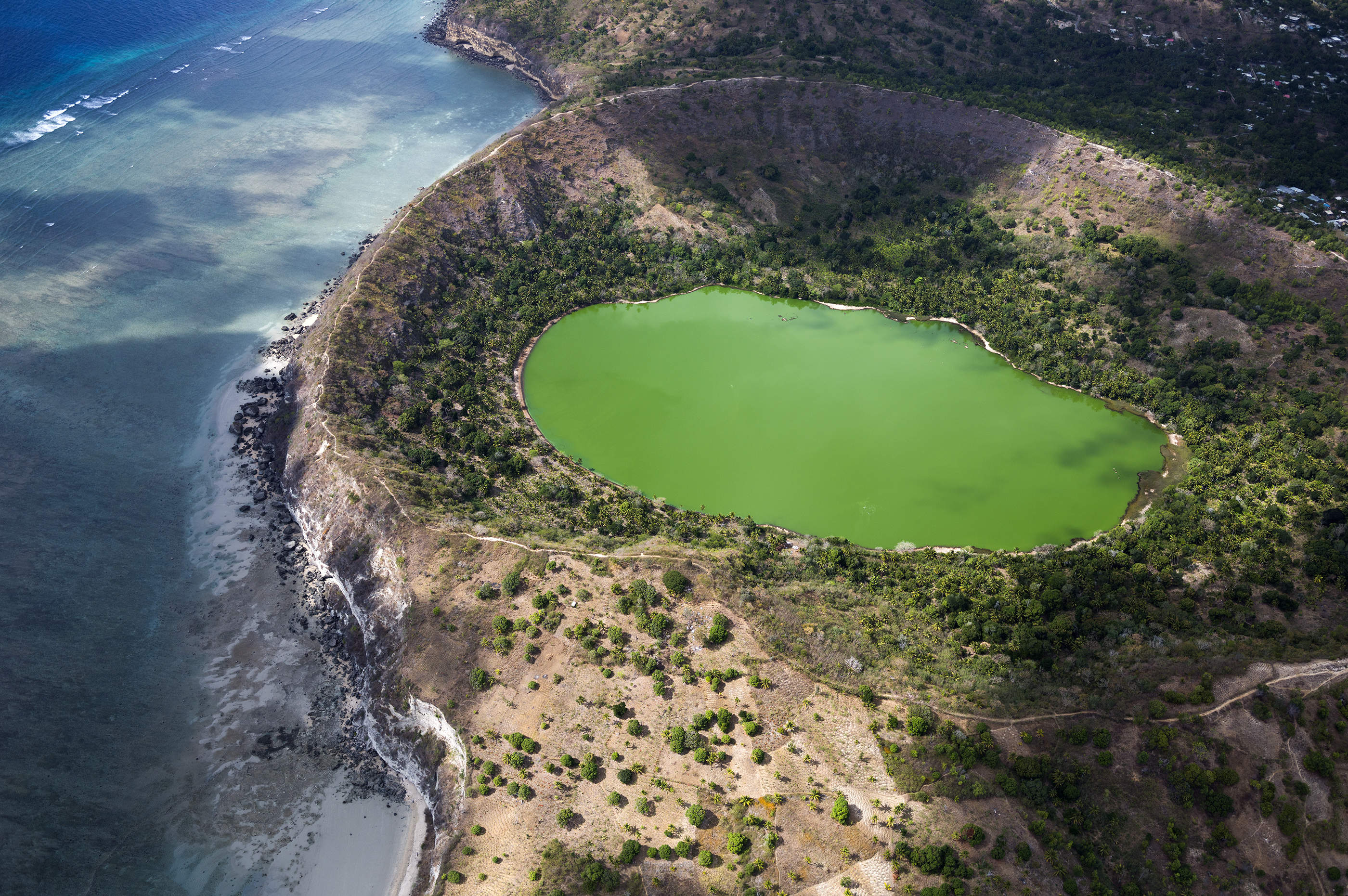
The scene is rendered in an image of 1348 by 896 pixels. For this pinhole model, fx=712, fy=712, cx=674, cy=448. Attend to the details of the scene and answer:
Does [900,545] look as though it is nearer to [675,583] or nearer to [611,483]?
[675,583]

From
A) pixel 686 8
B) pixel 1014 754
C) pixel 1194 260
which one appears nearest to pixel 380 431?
pixel 1014 754

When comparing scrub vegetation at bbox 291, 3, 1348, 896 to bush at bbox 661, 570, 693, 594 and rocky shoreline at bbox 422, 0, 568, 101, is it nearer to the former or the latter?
bush at bbox 661, 570, 693, 594

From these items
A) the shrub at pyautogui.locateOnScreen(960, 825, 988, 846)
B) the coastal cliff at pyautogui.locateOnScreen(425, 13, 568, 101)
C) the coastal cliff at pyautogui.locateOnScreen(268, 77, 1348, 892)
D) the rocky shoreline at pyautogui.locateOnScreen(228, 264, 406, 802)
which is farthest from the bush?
the coastal cliff at pyautogui.locateOnScreen(425, 13, 568, 101)

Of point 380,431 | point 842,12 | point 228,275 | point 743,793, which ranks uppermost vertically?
point 842,12

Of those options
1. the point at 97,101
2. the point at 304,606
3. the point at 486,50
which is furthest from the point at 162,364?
the point at 486,50

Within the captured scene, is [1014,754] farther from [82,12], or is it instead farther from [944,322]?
[82,12]
